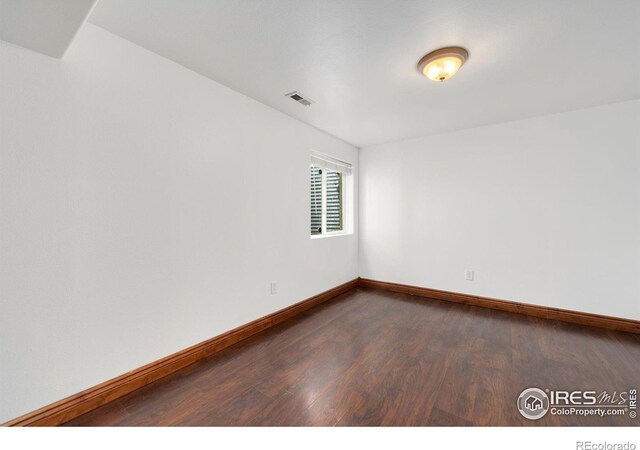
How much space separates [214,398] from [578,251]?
12.6ft

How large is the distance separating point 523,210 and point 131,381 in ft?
13.7

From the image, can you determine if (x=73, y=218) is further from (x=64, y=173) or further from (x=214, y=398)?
(x=214, y=398)

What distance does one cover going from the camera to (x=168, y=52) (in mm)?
1841

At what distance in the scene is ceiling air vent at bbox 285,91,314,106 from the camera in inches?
97.1

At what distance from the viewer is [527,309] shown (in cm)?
306

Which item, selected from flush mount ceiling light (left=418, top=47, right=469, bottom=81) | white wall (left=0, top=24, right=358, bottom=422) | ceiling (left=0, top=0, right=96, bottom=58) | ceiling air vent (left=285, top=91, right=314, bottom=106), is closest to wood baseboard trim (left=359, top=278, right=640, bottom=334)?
white wall (left=0, top=24, right=358, bottom=422)

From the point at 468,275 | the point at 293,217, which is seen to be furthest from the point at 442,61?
the point at 468,275

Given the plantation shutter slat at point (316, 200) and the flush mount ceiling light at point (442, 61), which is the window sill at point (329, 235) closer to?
the plantation shutter slat at point (316, 200)

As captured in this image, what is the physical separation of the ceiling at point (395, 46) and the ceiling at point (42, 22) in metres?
0.32

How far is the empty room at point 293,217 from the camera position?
1404 mm

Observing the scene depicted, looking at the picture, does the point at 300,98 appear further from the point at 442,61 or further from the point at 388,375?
the point at 388,375

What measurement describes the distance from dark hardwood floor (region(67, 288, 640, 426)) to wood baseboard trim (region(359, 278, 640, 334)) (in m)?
0.12

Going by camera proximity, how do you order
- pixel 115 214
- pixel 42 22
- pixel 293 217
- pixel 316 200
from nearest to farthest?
pixel 42 22 < pixel 115 214 < pixel 293 217 < pixel 316 200
